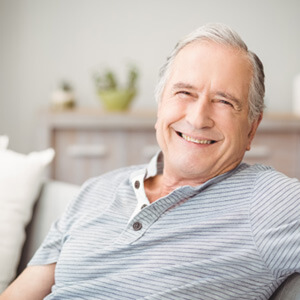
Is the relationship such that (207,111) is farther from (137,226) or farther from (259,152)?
(259,152)

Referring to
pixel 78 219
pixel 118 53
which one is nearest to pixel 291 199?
pixel 78 219

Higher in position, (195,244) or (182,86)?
(182,86)

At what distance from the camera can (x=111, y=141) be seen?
2.94 meters

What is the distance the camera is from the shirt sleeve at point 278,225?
3.35 ft

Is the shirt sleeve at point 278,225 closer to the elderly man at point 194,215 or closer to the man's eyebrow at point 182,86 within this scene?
the elderly man at point 194,215

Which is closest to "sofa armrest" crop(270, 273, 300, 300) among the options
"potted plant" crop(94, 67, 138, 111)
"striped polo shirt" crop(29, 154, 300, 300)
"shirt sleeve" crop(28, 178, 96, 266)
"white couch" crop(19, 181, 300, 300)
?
"striped polo shirt" crop(29, 154, 300, 300)

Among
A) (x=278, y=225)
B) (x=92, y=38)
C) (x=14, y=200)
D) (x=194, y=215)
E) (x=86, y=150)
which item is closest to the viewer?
(x=278, y=225)

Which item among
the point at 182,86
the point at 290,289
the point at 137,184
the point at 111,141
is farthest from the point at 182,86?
the point at 111,141

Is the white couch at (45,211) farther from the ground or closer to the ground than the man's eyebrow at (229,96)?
closer to the ground

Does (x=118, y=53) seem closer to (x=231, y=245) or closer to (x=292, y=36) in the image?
(x=292, y=36)

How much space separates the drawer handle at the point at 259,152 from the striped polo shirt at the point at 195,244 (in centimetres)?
170

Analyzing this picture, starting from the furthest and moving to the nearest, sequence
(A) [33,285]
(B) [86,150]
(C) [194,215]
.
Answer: (B) [86,150]
(A) [33,285]
(C) [194,215]

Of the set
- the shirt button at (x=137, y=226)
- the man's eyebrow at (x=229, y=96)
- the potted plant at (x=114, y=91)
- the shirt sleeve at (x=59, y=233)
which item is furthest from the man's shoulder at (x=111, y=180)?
the potted plant at (x=114, y=91)

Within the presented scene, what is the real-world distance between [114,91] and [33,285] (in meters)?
1.80
